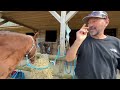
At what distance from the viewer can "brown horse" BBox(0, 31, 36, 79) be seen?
1.27 metres

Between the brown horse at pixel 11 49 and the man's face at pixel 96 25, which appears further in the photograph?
the man's face at pixel 96 25

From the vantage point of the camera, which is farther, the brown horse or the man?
the man

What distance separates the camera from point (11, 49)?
4.54ft

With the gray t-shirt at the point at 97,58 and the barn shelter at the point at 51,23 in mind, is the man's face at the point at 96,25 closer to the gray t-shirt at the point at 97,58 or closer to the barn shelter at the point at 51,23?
the gray t-shirt at the point at 97,58

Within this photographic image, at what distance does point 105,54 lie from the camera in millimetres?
1583

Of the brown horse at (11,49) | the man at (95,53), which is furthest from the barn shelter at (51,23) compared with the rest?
the brown horse at (11,49)

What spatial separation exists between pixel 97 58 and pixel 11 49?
1.86ft

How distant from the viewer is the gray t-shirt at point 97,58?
4.87ft

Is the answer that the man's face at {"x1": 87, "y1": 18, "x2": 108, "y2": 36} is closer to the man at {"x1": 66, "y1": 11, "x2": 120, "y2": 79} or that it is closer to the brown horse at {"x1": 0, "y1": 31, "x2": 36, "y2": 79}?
the man at {"x1": 66, "y1": 11, "x2": 120, "y2": 79}

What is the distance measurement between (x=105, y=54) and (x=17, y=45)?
608 millimetres

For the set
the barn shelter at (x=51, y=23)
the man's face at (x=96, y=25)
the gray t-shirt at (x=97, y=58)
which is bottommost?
the gray t-shirt at (x=97, y=58)

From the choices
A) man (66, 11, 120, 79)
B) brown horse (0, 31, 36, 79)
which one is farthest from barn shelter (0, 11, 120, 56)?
brown horse (0, 31, 36, 79)
